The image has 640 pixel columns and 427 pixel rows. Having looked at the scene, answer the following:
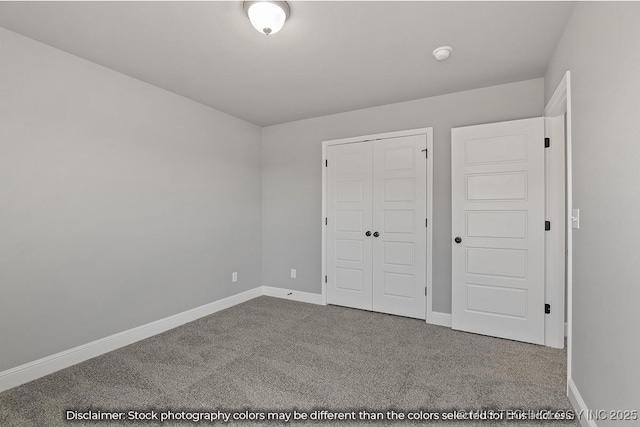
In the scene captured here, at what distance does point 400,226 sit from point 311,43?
222 centimetres

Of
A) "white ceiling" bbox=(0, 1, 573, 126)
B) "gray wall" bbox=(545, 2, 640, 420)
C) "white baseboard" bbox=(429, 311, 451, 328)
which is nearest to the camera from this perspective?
"gray wall" bbox=(545, 2, 640, 420)

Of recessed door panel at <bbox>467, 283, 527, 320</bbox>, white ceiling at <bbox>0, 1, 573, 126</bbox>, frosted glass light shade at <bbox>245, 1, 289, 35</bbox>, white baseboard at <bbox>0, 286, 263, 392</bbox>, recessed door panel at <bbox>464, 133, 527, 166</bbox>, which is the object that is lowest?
white baseboard at <bbox>0, 286, 263, 392</bbox>

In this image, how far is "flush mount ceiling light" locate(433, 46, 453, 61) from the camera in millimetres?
2410

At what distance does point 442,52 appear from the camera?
8.01 ft

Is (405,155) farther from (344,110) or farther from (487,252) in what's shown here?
(487,252)

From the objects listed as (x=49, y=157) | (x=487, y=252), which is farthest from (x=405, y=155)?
(x=49, y=157)

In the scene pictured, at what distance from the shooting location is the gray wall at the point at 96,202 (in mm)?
2223

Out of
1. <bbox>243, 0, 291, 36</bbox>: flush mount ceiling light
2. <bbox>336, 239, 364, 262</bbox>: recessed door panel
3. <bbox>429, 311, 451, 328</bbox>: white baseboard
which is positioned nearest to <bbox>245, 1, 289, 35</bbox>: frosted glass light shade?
<bbox>243, 0, 291, 36</bbox>: flush mount ceiling light

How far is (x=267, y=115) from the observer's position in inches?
162

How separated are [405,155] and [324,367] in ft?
8.10

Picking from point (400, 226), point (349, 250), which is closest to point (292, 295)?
point (349, 250)

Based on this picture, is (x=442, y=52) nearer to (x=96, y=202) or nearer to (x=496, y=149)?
(x=496, y=149)

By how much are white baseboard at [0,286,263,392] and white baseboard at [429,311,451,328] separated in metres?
2.59

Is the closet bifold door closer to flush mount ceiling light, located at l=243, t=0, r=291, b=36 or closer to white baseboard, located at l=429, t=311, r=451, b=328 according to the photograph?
white baseboard, located at l=429, t=311, r=451, b=328
